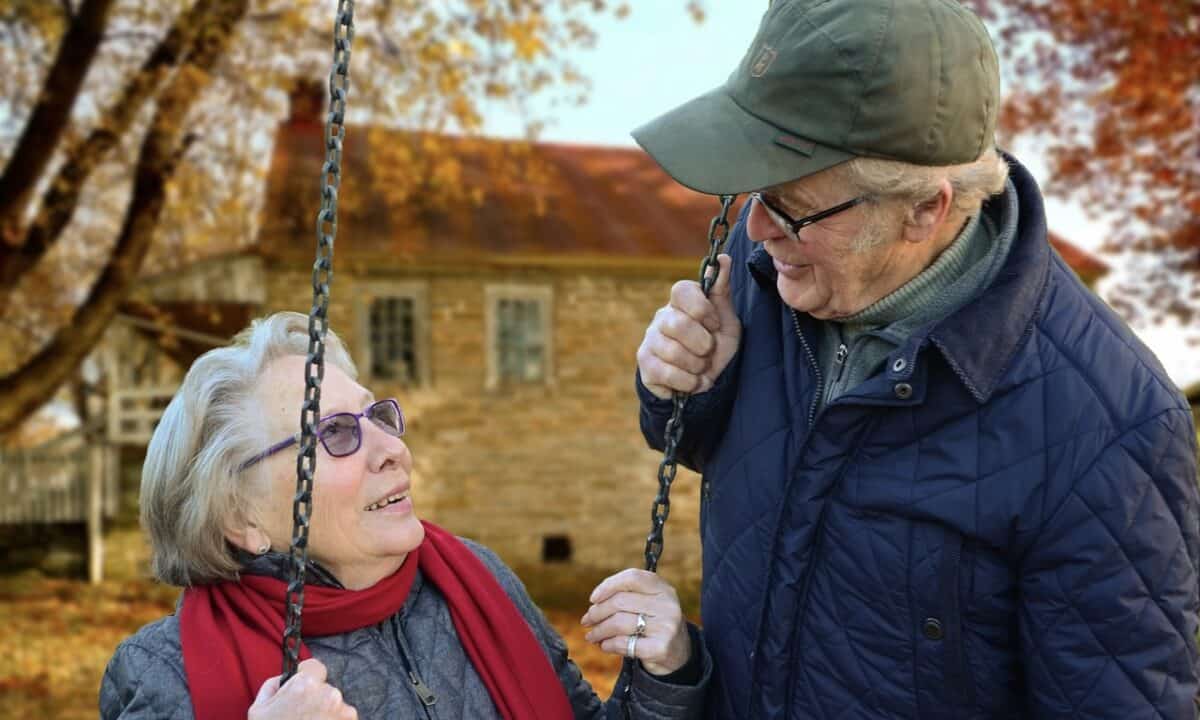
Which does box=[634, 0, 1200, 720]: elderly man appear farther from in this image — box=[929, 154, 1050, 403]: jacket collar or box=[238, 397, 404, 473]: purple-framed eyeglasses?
box=[238, 397, 404, 473]: purple-framed eyeglasses

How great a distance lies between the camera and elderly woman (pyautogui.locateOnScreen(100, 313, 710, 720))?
2045mm

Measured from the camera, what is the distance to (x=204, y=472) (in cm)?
207

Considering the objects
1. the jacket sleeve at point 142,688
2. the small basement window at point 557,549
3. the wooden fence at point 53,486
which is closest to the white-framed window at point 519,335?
the small basement window at point 557,549

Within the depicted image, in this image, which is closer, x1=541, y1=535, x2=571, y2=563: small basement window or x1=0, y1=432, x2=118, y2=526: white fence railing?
x1=541, y1=535, x2=571, y2=563: small basement window

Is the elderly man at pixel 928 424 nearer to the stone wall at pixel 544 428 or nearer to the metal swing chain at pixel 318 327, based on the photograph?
the metal swing chain at pixel 318 327

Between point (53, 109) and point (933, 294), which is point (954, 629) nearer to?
point (933, 294)

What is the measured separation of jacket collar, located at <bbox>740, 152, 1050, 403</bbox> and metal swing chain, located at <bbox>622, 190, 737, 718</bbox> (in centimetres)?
44

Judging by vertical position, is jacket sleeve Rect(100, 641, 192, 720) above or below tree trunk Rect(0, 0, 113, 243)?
below

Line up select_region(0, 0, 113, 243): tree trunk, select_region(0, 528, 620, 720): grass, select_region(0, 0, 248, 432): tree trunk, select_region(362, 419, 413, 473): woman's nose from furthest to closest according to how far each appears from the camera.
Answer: select_region(0, 528, 620, 720): grass → select_region(0, 0, 248, 432): tree trunk → select_region(0, 0, 113, 243): tree trunk → select_region(362, 419, 413, 473): woman's nose

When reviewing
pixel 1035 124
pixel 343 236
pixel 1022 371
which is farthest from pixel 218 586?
pixel 1035 124

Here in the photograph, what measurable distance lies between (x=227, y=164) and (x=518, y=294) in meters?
4.94

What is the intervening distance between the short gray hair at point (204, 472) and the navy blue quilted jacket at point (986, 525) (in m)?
0.96

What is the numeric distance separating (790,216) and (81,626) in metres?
13.5

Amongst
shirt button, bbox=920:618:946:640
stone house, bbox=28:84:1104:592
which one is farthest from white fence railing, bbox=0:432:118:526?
shirt button, bbox=920:618:946:640
